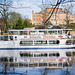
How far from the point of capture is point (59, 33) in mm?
28609

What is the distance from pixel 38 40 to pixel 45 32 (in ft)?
5.44

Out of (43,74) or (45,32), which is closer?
(43,74)

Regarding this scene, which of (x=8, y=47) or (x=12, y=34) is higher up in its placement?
(x=12, y=34)

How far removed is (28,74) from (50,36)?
17.5m

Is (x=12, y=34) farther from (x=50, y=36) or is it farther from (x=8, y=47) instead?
(x=50, y=36)

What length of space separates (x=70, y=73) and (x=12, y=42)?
17.9 metres

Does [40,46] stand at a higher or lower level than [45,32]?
lower

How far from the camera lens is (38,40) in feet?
95.9

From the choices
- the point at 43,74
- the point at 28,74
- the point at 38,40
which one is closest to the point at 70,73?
the point at 43,74

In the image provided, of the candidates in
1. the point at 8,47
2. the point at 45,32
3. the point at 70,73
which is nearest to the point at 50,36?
the point at 45,32

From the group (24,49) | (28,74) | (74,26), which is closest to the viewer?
(28,74)

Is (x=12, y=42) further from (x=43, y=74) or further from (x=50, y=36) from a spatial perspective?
(x=43, y=74)

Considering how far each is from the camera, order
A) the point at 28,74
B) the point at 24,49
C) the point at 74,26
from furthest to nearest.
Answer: the point at 74,26, the point at 24,49, the point at 28,74

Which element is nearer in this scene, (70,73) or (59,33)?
(70,73)
